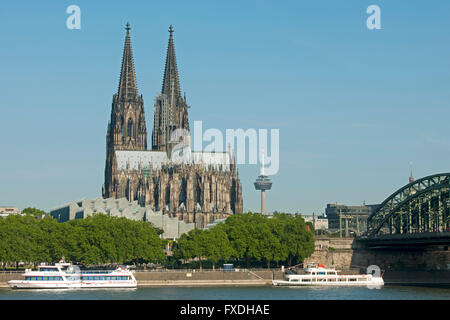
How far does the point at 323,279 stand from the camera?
119m

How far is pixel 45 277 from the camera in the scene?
110 m

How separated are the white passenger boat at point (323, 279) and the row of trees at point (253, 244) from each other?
13432 mm

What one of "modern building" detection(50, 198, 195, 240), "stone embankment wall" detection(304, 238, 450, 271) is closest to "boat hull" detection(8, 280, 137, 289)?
"stone embankment wall" detection(304, 238, 450, 271)

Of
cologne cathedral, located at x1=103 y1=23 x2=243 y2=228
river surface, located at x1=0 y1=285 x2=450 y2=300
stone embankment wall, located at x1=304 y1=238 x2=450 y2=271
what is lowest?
river surface, located at x1=0 y1=285 x2=450 y2=300

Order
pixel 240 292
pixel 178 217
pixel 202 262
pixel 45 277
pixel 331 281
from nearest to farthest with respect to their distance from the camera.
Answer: pixel 240 292 < pixel 45 277 < pixel 331 281 < pixel 202 262 < pixel 178 217

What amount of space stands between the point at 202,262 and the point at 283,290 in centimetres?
3324

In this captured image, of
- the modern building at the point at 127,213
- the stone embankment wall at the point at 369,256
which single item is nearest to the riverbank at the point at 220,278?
the stone embankment wall at the point at 369,256

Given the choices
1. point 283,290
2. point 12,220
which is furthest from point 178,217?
point 283,290

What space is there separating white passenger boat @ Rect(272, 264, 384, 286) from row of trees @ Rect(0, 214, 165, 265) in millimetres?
22021

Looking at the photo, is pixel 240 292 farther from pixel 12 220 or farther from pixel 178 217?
pixel 178 217

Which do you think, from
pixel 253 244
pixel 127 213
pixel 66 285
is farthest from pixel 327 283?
pixel 127 213

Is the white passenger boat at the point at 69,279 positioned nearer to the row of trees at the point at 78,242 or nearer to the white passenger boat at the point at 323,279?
the row of trees at the point at 78,242

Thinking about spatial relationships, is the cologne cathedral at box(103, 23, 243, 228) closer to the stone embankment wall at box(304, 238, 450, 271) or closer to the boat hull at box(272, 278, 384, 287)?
the stone embankment wall at box(304, 238, 450, 271)

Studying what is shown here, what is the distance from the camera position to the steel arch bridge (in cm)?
12750
